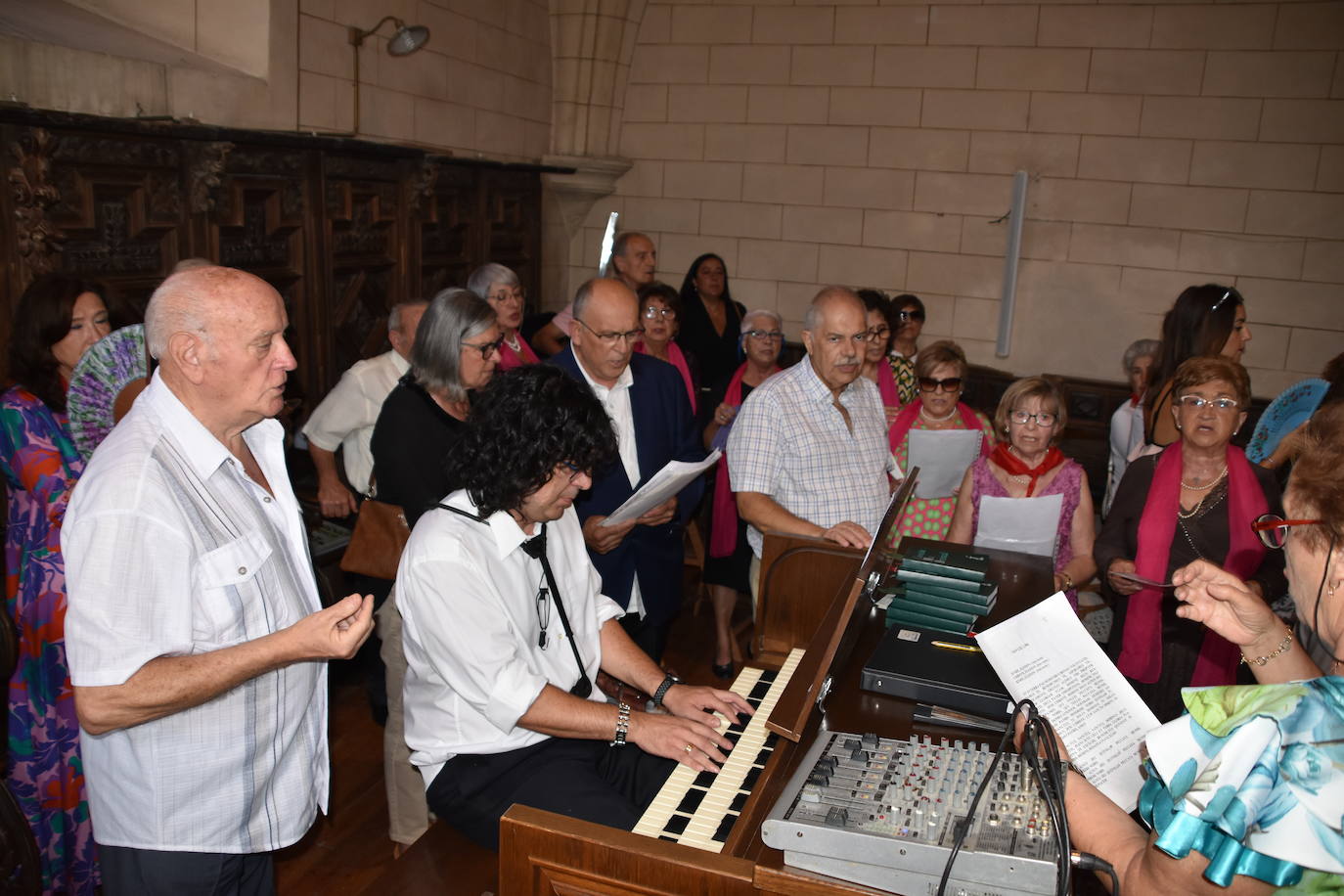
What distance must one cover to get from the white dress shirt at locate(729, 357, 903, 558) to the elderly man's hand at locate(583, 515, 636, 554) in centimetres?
38

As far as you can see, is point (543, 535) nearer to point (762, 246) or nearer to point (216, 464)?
point (216, 464)

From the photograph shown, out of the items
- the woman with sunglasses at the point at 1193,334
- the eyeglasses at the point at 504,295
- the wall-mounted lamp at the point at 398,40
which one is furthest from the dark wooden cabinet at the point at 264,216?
the woman with sunglasses at the point at 1193,334

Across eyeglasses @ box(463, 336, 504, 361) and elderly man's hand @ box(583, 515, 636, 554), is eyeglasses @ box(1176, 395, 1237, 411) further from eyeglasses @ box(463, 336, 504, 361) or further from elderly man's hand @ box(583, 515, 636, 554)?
eyeglasses @ box(463, 336, 504, 361)

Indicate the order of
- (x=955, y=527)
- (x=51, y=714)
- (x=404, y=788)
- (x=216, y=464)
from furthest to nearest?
(x=955, y=527)
(x=404, y=788)
(x=51, y=714)
(x=216, y=464)

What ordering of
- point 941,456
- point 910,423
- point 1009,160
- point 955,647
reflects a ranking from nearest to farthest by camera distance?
point 955,647, point 941,456, point 910,423, point 1009,160

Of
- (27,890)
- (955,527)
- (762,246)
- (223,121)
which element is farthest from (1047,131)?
(27,890)

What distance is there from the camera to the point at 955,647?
2.21 metres

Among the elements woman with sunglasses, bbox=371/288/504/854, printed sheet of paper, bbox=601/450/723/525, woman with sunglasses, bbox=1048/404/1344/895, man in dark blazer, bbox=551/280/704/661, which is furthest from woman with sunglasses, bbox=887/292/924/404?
woman with sunglasses, bbox=1048/404/1344/895

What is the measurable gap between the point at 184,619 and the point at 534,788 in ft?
2.42

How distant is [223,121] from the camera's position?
14.4 ft

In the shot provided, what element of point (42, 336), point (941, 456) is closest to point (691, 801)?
point (941, 456)

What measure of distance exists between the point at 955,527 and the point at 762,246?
4.50 meters

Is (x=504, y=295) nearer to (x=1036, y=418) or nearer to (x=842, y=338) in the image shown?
(x=842, y=338)

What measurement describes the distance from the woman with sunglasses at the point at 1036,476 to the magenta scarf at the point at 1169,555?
24cm
